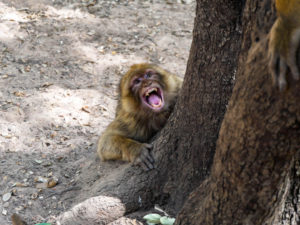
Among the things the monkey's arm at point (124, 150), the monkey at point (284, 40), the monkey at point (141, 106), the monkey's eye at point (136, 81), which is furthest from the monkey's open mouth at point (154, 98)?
the monkey at point (284, 40)

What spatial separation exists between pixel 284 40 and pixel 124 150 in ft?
7.72

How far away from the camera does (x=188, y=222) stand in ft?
8.76

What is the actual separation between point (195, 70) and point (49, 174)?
2055 mm

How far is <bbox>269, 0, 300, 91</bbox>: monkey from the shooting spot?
171cm

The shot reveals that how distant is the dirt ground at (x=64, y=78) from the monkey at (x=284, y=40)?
2278 millimetres

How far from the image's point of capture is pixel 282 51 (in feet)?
5.69

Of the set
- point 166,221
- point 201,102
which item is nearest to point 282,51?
point 201,102

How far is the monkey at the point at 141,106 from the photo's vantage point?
4.23m

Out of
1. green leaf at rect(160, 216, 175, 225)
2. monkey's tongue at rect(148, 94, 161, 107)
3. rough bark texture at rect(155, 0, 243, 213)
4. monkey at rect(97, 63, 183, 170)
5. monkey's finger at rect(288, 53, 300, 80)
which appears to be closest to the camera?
monkey's finger at rect(288, 53, 300, 80)

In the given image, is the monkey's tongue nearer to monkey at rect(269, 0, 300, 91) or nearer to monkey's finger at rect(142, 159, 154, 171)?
monkey's finger at rect(142, 159, 154, 171)

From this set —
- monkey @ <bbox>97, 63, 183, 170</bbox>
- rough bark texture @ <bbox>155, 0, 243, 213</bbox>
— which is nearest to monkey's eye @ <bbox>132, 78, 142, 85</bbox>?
monkey @ <bbox>97, 63, 183, 170</bbox>

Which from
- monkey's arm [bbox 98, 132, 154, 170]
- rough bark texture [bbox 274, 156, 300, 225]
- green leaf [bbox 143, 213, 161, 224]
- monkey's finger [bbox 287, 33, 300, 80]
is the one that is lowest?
green leaf [bbox 143, 213, 161, 224]

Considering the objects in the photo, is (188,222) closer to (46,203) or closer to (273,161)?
(273,161)

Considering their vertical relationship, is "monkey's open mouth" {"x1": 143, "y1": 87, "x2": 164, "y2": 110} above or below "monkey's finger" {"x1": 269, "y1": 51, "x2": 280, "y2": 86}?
below
